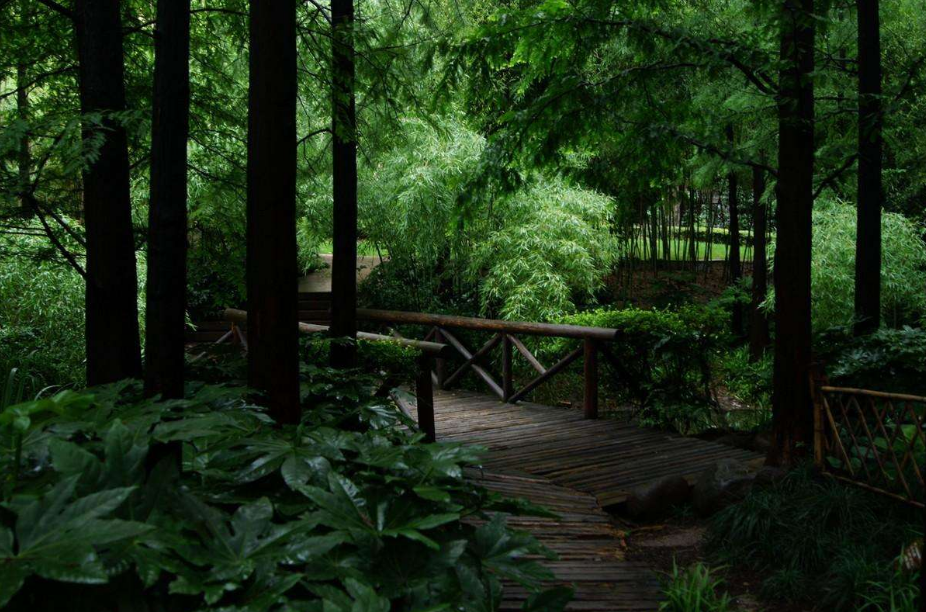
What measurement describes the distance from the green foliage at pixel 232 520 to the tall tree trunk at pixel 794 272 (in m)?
3.31

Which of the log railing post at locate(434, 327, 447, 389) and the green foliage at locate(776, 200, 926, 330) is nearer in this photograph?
the log railing post at locate(434, 327, 447, 389)

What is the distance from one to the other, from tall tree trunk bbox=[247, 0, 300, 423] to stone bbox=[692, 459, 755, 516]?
2596 millimetres

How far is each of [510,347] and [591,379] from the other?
1041mm

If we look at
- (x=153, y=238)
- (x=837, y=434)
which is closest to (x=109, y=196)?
(x=153, y=238)

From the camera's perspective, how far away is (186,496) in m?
1.48

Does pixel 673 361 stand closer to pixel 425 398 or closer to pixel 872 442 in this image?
pixel 425 398

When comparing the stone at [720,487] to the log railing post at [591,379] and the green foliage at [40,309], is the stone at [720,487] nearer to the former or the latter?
the log railing post at [591,379]

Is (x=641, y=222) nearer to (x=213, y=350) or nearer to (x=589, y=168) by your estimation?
(x=589, y=168)

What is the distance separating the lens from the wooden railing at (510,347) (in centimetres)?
647

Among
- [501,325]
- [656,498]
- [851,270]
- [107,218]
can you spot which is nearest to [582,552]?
[656,498]

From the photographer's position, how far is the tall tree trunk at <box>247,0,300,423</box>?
2.65m

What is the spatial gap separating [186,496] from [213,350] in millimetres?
2604

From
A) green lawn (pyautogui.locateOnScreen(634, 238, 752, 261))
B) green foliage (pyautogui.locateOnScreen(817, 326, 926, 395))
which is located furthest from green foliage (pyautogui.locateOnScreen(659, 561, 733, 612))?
green lawn (pyautogui.locateOnScreen(634, 238, 752, 261))

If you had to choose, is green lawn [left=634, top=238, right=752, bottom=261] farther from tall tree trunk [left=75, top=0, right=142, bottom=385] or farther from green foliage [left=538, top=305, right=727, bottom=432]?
tall tree trunk [left=75, top=0, right=142, bottom=385]
